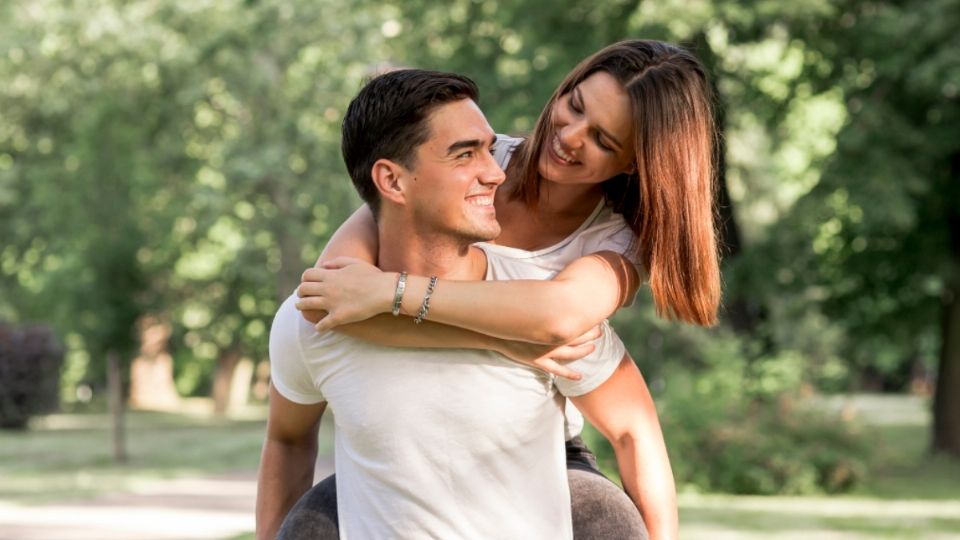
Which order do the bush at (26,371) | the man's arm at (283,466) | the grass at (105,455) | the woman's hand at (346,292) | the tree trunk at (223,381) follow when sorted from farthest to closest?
the tree trunk at (223,381) → the bush at (26,371) → the grass at (105,455) → the man's arm at (283,466) → the woman's hand at (346,292)

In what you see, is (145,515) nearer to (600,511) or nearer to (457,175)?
(600,511)

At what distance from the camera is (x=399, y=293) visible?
3.03 metres

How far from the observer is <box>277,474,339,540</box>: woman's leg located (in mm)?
3129

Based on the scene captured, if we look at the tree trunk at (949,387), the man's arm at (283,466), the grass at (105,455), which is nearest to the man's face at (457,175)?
the man's arm at (283,466)

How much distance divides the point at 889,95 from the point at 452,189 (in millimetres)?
15088

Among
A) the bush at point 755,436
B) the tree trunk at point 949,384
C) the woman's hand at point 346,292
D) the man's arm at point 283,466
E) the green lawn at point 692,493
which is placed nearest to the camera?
the woman's hand at point 346,292

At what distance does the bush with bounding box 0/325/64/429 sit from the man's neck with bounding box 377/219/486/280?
24.7 meters

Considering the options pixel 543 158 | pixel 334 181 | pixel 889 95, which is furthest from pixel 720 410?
pixel 543 158

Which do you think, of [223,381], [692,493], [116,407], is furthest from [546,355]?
[223,381]

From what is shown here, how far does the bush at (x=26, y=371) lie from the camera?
26.7m

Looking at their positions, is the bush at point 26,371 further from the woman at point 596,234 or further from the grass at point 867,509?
the woman at point 596,234

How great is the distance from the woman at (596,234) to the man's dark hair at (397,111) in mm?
243

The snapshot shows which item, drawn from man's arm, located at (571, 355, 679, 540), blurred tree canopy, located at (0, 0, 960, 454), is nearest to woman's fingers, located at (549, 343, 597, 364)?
man's arm, located at (571, 355, 679, 540)

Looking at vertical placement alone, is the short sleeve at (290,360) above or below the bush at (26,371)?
above
